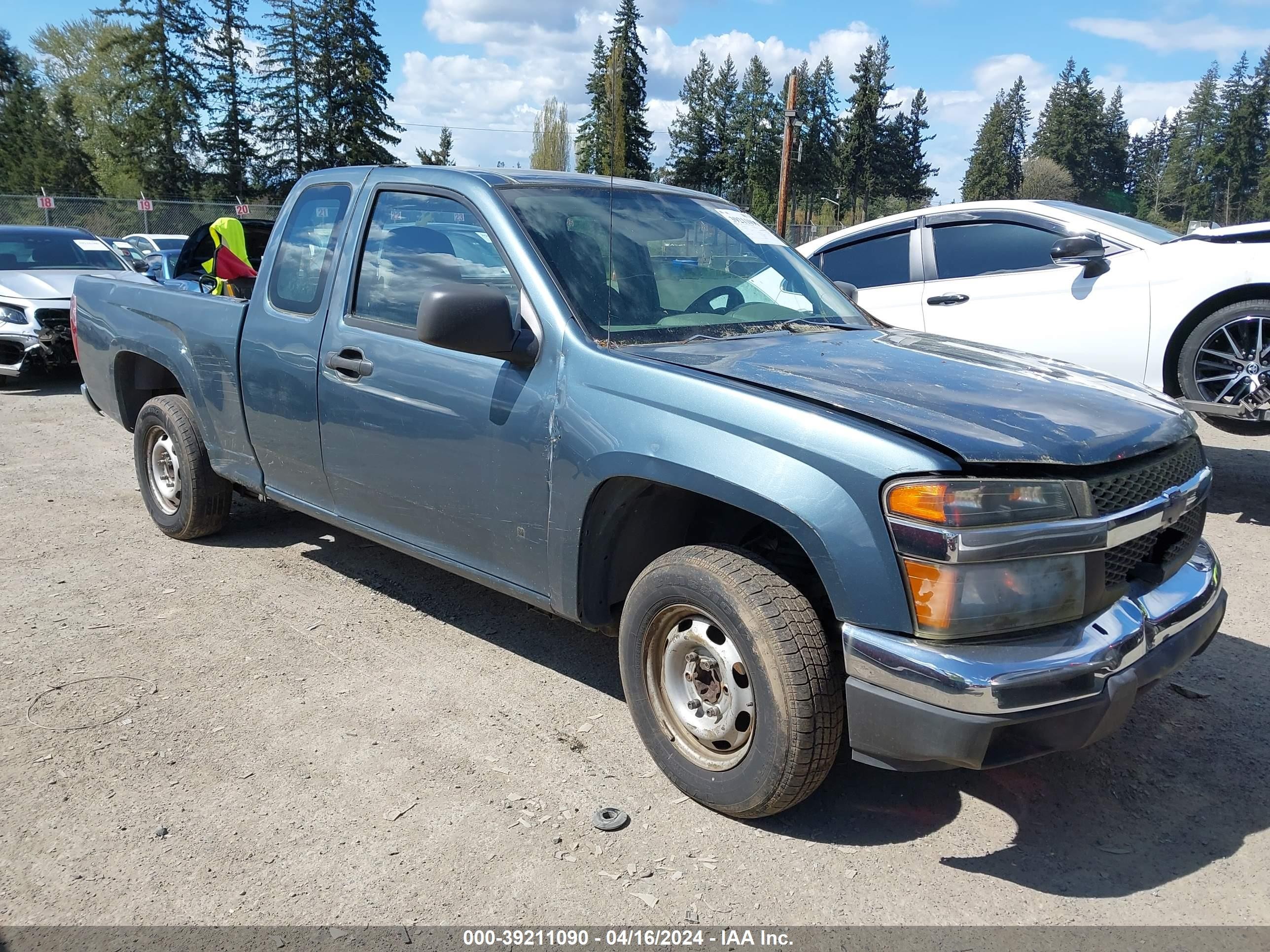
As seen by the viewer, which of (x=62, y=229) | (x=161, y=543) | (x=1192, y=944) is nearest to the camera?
(x=1192, y=944)

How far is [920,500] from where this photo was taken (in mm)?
2434

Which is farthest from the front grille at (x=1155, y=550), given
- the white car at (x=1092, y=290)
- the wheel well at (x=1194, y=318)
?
the wheel well at (x=1194, y=318)

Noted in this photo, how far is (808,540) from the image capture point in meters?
2.61

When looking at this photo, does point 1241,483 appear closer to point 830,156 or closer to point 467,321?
point 467,321

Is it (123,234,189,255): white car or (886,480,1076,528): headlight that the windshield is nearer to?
(886,480,1076,528): headlight

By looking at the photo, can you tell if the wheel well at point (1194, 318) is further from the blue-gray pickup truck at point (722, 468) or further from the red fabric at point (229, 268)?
the red fabric at point (229, 268)

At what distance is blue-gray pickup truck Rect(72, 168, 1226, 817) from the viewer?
97.4 inches

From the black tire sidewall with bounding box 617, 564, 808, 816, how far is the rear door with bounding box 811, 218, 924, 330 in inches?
188

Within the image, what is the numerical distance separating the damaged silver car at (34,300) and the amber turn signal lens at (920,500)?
31.9 ft

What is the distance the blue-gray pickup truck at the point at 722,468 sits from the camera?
8.12 ft

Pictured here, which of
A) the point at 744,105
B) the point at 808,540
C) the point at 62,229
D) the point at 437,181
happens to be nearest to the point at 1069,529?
the point at 808,540

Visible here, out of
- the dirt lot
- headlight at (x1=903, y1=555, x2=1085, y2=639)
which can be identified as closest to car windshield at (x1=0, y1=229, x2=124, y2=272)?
the dirt lot

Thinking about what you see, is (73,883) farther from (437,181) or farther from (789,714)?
(437,181)

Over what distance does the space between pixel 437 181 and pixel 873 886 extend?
300cm
